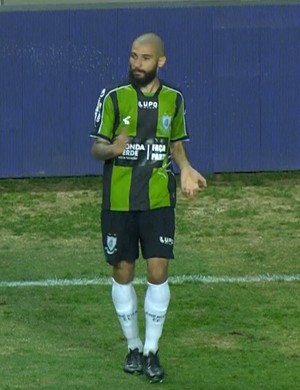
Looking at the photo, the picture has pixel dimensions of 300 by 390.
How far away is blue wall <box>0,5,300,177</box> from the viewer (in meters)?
15.0

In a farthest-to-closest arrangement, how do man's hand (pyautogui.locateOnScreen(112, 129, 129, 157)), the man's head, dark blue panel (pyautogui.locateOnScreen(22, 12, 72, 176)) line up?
dark blue panel (pyautogui.locateOnScreen(22, 12, 72, 176)) → the man's head → man's hand (pyautogui.locateOnScreen(112, 129, 129, 157))

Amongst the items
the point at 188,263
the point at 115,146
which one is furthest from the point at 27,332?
the point at 188,263

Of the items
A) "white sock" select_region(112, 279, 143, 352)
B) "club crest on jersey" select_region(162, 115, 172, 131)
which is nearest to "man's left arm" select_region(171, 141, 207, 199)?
"club crest on jersey" select_region(162, 115, 172, 131)

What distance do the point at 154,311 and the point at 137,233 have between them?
450 millimetres

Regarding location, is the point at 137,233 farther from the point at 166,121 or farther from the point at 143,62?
the point at 143,62

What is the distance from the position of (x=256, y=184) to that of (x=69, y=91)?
2.37 meters

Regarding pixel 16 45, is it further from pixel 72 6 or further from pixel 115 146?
pixel 115 146

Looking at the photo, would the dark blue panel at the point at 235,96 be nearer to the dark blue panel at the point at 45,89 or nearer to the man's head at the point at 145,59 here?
the dark blue panel at the point at 45,89

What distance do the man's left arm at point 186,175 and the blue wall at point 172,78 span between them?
24.9 ft

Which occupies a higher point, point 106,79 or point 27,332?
point 106,79

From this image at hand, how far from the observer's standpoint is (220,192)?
1448 centimetres

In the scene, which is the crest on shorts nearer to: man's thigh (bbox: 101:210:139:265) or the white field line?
man's thigh (bbox: 101:210:139:265)

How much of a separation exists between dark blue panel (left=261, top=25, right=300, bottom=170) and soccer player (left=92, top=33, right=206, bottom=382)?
791 centimetres

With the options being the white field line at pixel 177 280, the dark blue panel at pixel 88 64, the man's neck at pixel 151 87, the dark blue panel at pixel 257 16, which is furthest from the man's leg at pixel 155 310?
the dark blue panel at pixel 257 16
